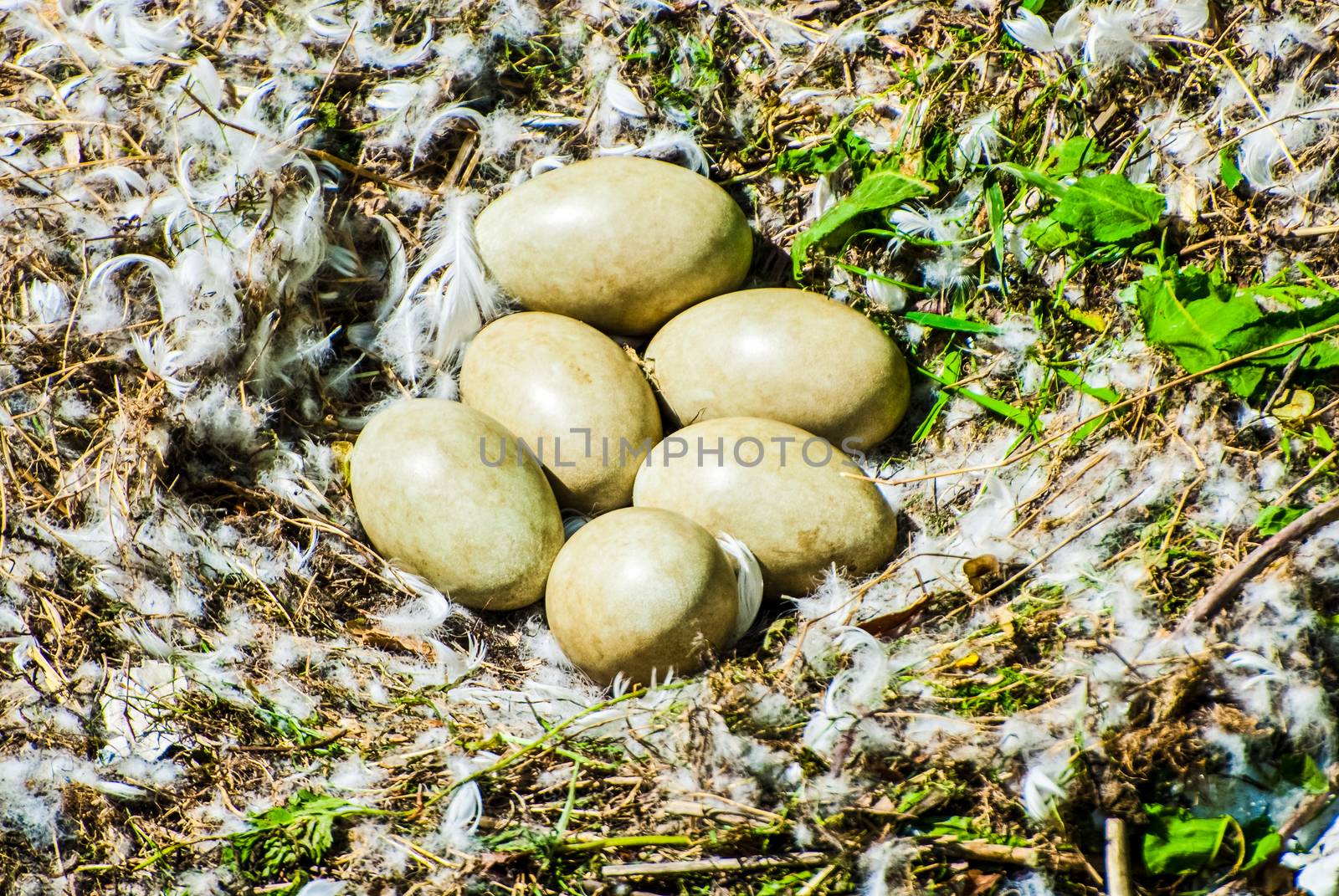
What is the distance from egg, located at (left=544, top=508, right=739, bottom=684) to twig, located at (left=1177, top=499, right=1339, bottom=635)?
2.36 ft

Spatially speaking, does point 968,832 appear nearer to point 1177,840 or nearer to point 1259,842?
point 1177,840

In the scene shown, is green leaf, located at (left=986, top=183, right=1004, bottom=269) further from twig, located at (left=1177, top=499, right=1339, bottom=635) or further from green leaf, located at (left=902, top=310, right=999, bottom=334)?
twig, located at (left=1177, top=499, right=1339, bottom=635)

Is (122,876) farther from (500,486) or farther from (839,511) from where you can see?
(839,511)

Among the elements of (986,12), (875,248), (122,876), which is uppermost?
(986,12)

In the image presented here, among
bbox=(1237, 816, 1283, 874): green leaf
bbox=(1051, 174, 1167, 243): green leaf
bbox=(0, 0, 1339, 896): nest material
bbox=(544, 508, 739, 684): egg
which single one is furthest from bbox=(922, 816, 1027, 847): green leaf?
bbox=(1051, 174, 1167, 243): green leaf

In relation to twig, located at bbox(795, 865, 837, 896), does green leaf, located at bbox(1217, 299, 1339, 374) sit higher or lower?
higher

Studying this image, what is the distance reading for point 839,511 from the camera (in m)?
1.77

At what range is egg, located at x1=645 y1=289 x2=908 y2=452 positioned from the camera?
6.11 ft

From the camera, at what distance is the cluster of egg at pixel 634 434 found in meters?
1.68

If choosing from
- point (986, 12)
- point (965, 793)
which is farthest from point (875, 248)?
point (965, 793)

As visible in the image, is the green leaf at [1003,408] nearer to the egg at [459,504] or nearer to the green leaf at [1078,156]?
the green leaf at [1078,156]

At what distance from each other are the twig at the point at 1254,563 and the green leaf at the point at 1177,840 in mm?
260

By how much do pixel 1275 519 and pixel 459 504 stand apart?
4.38 feet

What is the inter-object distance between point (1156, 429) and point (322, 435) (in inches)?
63.1
